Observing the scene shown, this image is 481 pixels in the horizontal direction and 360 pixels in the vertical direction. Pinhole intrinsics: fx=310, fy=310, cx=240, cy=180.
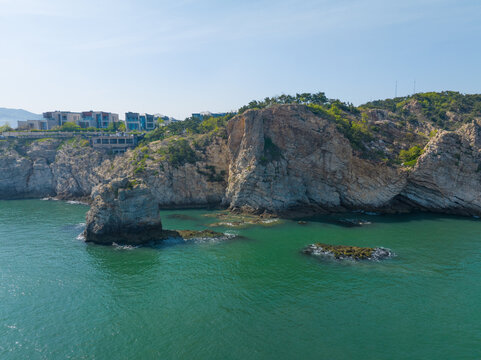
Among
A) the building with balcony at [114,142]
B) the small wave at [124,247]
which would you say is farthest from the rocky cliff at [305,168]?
the building with balcony at [114,142]

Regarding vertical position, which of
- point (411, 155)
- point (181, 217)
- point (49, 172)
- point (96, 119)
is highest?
point (96, 119)

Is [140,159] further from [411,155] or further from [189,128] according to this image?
[411,155]

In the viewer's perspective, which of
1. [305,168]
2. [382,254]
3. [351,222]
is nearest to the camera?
[382,254]

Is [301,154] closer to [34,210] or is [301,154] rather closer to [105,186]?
[105,186]

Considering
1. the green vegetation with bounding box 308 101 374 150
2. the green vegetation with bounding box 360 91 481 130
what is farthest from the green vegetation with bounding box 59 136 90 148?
the green vegetation with bounding box 360 91 481 130

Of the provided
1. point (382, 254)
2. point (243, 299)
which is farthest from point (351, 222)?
point (243, 299)
